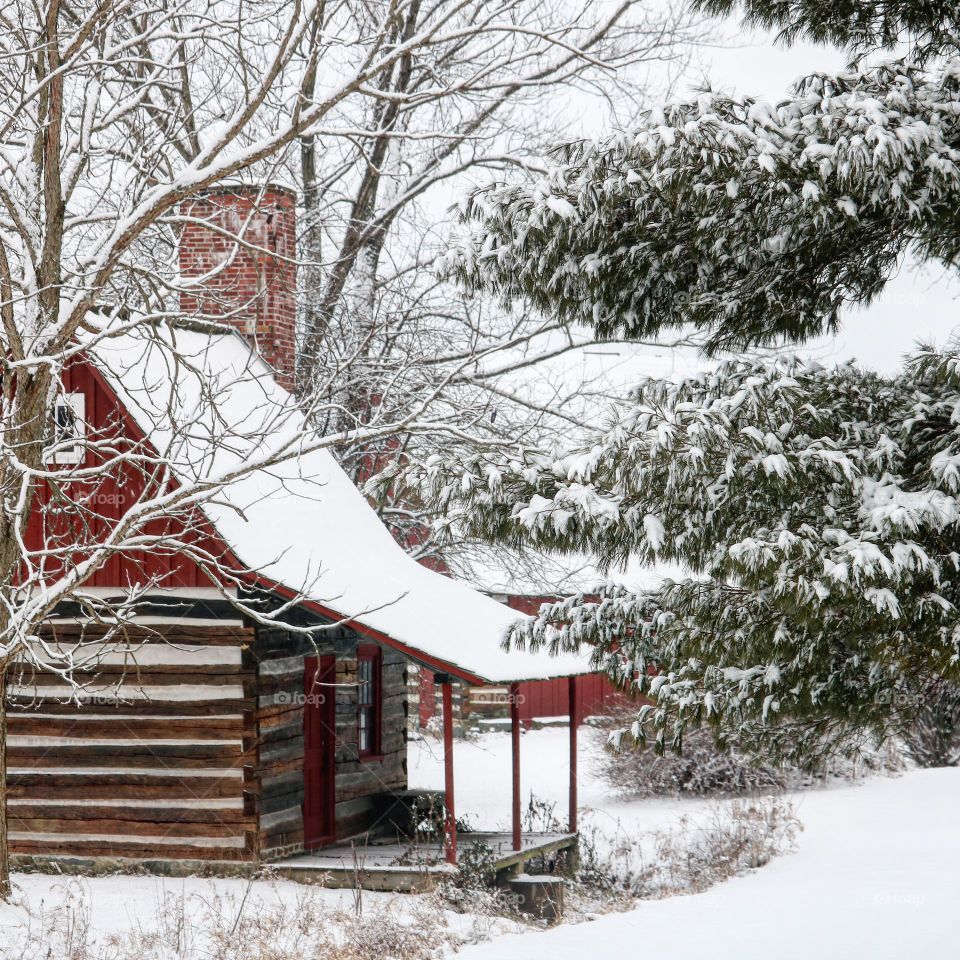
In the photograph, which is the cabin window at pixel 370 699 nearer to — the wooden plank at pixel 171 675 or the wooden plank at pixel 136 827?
the wooden plank at pixel 171 675

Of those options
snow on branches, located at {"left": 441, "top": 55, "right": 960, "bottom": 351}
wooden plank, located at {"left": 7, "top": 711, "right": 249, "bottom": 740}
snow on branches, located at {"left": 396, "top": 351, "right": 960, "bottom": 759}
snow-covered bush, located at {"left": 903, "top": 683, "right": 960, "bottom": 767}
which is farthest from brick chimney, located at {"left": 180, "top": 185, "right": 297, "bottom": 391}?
snow-covered bush, located at {"left": 903, "top": 683, "right": 960, "bottom": 767}

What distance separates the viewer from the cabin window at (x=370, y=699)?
54.0 feet

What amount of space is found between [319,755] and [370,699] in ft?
5.92

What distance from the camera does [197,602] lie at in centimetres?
1345

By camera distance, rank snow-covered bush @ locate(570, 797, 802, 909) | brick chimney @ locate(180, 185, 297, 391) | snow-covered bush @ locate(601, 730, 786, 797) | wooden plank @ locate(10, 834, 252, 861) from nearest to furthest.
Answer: wooden plank @ locate(10, 834, 252, 861)
snow-covered bush @ locate(570, 797, 802, 909)
brick chimney @ locate(180, 185, 297, 391)
snow-covered bush @ locate(601, 730, 786, 797)

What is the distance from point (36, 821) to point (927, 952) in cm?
940

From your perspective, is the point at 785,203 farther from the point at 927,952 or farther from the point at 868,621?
the point at 927,952

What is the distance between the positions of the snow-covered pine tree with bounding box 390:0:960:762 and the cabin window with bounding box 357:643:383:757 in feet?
27.0

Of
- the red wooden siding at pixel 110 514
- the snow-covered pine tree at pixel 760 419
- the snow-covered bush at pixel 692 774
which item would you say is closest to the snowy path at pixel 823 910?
the snow-covered bush at pixel 692 774

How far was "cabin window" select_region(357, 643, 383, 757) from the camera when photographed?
16.5 metres

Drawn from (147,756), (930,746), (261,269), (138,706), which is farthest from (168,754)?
(930,746)

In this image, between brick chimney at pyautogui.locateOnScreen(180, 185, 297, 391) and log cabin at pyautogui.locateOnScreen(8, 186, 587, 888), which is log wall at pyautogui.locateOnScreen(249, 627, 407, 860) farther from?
brick chimney at pyautogui.locateOnScreen(180, 185, 297, 391)

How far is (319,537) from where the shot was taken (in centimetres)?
1462

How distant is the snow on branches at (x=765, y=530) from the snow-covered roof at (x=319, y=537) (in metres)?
4.00
